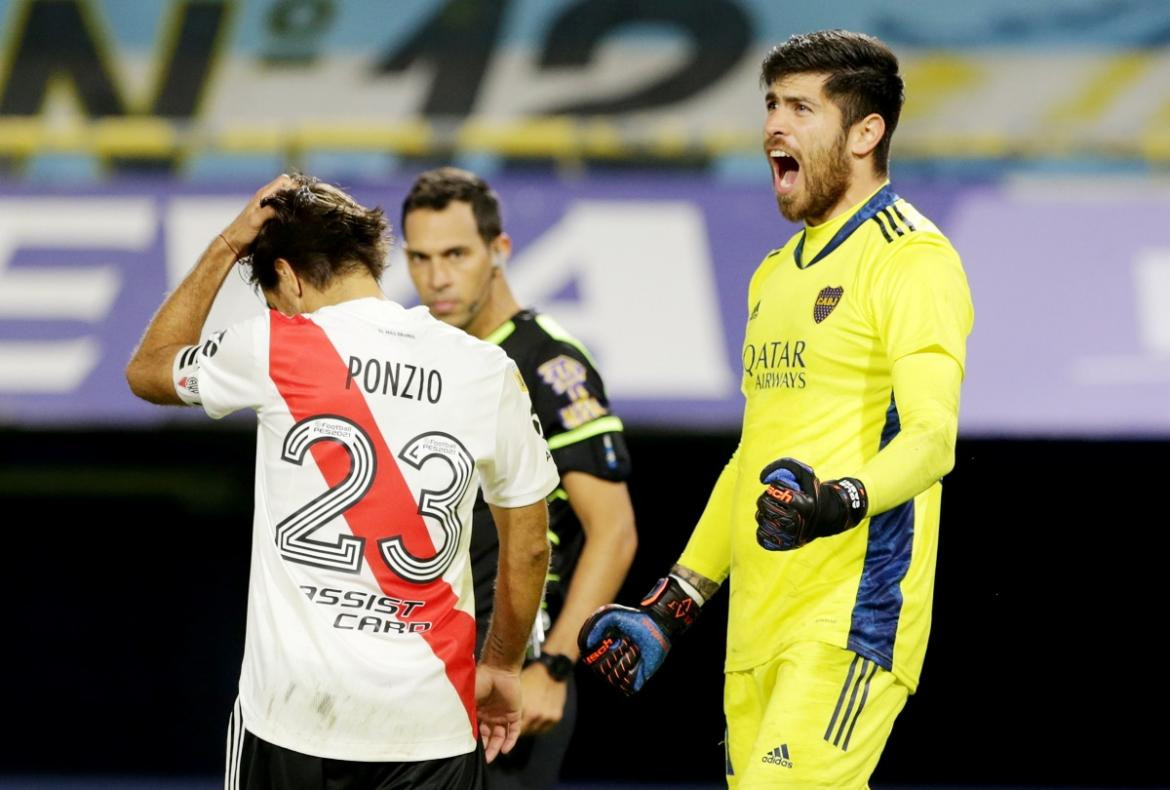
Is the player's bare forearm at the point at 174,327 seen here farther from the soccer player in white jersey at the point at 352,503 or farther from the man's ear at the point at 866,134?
the man's ear at the point at 866,134

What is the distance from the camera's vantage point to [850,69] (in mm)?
3412

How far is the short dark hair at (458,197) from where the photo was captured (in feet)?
15.6

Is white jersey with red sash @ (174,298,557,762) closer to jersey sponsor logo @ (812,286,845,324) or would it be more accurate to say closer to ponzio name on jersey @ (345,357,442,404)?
ponzio name on jersey @ (345,357,442,404)

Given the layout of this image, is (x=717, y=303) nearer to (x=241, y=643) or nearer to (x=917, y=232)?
(x=917, y=232)

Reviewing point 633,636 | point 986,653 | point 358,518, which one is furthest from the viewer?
point 986,653

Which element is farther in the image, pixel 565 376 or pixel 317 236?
pixel 565 376

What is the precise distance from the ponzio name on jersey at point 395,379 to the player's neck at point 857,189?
93cm

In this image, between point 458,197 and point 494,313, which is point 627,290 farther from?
point 494,313

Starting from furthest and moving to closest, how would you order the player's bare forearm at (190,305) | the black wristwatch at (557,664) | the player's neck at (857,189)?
the black wristwatch at (557,664)
the player's neck at (857,189)
the player's bare forearm at (190,305)

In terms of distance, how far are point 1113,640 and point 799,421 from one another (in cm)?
629

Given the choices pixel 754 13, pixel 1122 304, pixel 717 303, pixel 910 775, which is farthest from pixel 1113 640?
pixel 754 13

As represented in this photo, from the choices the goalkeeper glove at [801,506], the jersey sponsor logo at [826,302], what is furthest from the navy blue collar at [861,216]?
the goalkeeper glove at [801,506]

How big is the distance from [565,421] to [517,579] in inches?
38.2

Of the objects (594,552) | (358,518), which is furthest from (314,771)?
(594,552)
